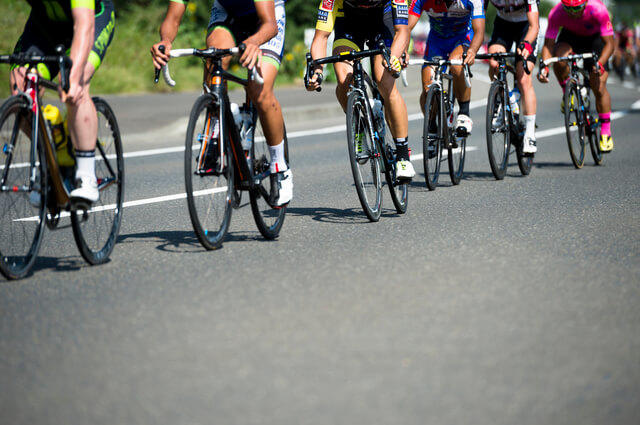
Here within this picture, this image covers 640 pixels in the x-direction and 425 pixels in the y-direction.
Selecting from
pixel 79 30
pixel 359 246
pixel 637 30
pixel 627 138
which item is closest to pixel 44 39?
pixel 79 30

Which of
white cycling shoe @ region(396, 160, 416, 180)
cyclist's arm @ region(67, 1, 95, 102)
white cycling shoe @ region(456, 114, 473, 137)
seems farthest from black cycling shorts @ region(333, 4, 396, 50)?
cyclist's arm @ region(67, 1, 95, 102)

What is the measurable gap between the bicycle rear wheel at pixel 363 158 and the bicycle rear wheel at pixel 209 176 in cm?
101

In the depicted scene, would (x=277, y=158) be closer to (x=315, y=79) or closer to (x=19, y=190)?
(x=315, y=79)

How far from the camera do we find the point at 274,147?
19.0 feet

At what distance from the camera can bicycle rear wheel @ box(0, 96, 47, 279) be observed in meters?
4.51

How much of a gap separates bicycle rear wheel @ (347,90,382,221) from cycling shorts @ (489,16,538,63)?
3.05 m

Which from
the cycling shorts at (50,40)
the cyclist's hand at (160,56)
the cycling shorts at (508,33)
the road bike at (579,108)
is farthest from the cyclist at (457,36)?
the cycling shorts at (50,40)

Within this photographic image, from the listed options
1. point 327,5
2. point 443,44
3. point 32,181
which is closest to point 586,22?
point 443,44

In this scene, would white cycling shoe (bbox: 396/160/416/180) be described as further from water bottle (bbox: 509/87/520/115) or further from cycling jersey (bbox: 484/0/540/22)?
cycling jersey (bbox: 484/0/540/22)

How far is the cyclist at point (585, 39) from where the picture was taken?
9.21 metres

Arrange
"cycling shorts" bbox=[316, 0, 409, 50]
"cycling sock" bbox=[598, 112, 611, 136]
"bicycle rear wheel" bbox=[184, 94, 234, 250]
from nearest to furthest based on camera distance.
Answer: "bicycle rear wheel" bbox=[184, 94, 234, 250]
"cycling shorts" bbox=[316, 0, 409, 50]
"cycling sock" bbox=[598, 112, 611, 136]

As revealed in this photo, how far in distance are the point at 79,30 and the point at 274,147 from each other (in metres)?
1.57

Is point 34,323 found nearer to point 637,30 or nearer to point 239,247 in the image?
point 239,247

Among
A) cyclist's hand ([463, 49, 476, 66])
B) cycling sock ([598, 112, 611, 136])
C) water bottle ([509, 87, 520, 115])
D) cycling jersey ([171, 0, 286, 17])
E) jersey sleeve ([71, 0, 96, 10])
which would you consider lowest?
cycling sock ([598, 112, 611, 136])
